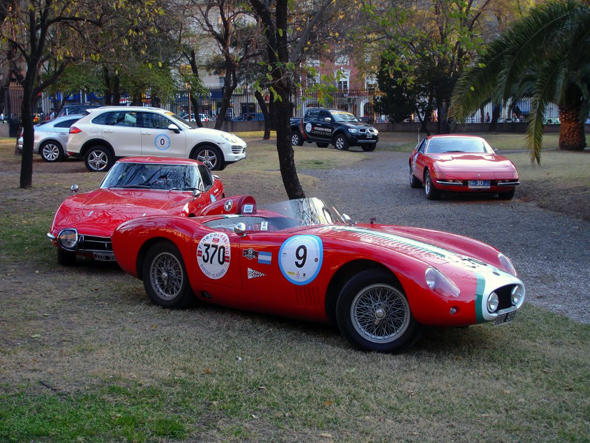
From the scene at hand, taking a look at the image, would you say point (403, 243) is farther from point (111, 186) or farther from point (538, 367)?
point (111, 186)

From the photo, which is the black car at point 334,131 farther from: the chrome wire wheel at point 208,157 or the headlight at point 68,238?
the headlight at point 68,238

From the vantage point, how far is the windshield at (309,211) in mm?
6613

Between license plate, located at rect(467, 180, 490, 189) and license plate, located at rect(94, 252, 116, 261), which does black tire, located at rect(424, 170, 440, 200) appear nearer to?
license plate, located at rect(467, 180, 490, 189)

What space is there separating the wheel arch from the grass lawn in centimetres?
26

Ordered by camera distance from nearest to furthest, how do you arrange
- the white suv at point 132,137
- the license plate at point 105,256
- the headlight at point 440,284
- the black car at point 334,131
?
the headlight at point 440,284, the license plate at point 105,256, the white suv at point 132,137, the black car at point 334,131

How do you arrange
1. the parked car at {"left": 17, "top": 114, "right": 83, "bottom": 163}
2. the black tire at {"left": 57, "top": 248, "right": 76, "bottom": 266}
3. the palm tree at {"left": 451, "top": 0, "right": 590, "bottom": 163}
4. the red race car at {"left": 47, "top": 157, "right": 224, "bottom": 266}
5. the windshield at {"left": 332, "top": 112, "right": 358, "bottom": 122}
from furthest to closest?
the windshield at {"left": 332, "top": 112, "right": 358, "bottom": 122}
the parked car at {"left": 17, "top": 114, "right": 83, "bottom": 163}
the palm tree at {"left": 451, "top": 0, "right": 590, "bottom": 163}
the black tire at {"left": 57, "top": 248, "right": 76, "bottom": 266}
the red race car at {"left": 47, "top": 157, "right": 224, "bottom": 266}

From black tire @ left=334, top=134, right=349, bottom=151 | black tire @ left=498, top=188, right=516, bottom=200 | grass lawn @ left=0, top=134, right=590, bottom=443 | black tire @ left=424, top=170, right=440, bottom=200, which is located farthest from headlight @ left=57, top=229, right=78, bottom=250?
black tire @ left=334, top=134, right=349, bottom=151

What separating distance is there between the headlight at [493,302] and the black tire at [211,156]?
1441 cm

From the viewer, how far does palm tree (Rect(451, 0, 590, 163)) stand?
1185cm

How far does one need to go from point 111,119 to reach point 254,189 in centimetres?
505

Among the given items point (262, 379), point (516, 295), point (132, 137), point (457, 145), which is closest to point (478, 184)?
point (457, 145)

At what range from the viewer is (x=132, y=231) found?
22.8 feet

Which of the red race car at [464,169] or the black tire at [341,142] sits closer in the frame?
the red race car at [464,169]

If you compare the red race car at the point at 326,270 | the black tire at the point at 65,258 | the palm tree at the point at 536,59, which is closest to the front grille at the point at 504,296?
the red race car at the point at 326,270
